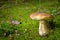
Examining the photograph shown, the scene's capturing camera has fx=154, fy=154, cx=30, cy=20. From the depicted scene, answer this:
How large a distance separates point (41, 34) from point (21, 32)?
418 millimetres

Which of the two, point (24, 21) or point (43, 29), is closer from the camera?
point (43, 29)

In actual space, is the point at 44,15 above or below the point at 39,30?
above

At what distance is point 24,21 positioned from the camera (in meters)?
3.43

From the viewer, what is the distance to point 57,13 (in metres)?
3.65

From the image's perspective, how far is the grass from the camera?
2.88 m

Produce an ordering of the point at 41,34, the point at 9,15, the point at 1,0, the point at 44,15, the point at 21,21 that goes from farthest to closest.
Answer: the point at 1,0, the point at 9,15, the point at 21,21, the point at 41,34, the point at 44,15

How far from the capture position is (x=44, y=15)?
8.46ft

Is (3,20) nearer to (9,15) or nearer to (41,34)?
(9,15)

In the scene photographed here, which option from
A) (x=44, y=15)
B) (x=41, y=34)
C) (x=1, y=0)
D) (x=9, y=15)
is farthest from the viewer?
(x=1, y=0)

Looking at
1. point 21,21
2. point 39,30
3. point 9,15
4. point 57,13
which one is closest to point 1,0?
point 9,15

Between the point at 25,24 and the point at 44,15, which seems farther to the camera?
the point at 25,24

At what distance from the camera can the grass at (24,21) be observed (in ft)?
9.46

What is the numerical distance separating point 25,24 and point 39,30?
0.50m

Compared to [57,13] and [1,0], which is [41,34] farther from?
[1,0]
